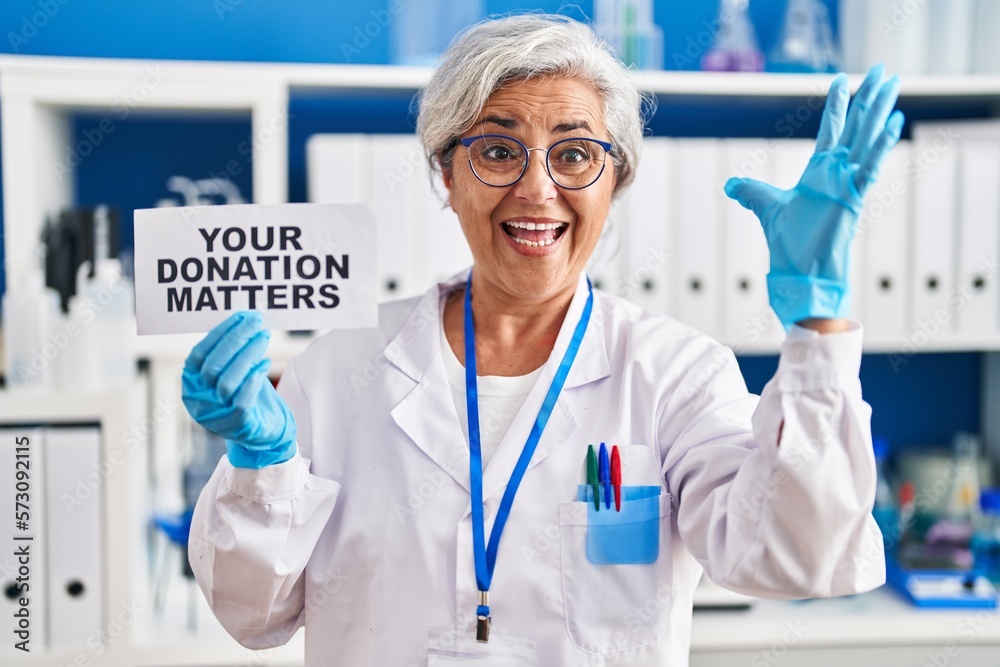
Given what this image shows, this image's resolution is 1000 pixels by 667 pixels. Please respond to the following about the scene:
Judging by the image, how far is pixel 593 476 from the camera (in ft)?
3.44

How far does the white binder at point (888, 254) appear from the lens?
70.1 inches

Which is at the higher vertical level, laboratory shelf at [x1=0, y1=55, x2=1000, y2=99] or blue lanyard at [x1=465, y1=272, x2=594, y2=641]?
laboratory shelf at [x1=0, y1=55, x2=1000, y2=99]

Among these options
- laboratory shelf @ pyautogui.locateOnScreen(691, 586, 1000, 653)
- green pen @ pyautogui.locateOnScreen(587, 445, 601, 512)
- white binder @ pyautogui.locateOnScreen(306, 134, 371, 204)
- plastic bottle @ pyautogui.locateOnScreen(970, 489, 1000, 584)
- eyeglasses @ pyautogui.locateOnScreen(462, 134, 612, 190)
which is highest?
white binder @ pyautogui.locateOnScreen(306, 134, 371, 204)

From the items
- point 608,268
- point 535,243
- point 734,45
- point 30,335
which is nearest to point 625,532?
point 535,243

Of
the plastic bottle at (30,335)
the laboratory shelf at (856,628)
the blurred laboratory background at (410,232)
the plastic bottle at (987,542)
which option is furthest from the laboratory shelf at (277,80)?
the laboratory shelf at (856,628)

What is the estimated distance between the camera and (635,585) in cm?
103

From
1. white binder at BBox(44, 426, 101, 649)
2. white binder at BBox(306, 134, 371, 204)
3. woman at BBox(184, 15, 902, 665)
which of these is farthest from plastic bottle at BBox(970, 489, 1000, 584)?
white binder at BBox(44, 426, 101, 649)

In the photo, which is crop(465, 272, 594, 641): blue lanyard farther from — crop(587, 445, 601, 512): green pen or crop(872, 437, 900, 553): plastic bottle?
crop(872, 437, 900, 553): plastic bottle

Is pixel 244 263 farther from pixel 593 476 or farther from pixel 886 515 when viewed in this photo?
pixel 886 515

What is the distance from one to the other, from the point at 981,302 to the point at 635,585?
1198mm

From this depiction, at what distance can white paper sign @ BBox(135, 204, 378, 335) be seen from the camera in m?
0.96

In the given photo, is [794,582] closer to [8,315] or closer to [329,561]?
[329,561]

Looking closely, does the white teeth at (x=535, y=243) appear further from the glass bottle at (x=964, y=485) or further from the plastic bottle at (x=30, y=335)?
the glass bottle at (x=964, y=485)

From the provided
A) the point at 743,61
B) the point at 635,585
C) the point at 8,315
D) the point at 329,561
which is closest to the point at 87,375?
the point at 8,315
